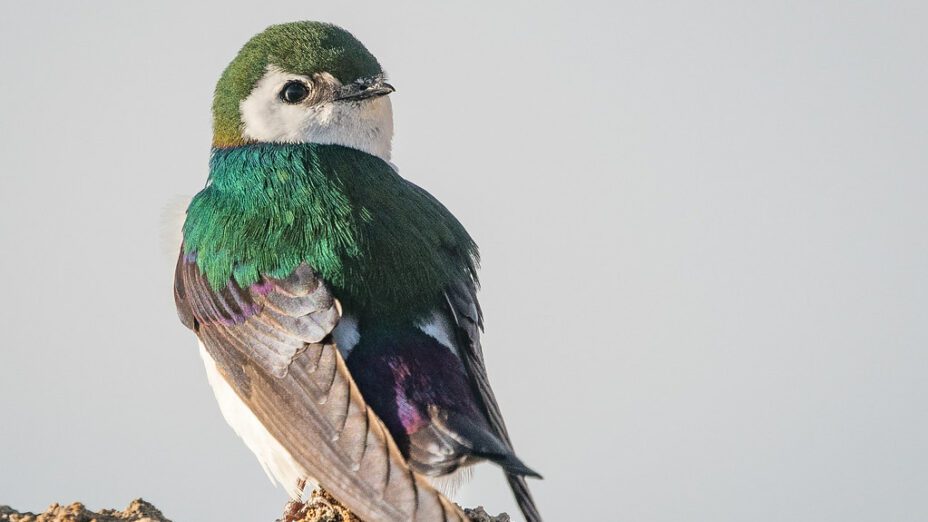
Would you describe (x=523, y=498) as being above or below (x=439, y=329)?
below

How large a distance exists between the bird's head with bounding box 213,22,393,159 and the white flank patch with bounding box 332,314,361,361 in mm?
1235

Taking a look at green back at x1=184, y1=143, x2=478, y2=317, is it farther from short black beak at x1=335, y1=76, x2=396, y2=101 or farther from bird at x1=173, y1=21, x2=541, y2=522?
short black beak at x1=335, y1=76, x2=396, y2=101

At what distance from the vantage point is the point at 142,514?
4938 millimetres

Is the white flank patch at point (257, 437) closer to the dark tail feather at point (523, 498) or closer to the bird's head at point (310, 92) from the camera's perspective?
the dark tail feather at point (523, 498)

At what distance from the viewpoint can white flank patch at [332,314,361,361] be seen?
5.46 m

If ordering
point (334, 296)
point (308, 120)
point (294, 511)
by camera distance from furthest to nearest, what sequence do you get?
point (308, 120)
point (294, 511)
point (334, 296)

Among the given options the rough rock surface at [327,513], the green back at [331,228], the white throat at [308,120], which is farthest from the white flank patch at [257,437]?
the white throat at [308,120]

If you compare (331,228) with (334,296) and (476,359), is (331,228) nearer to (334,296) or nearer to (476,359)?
(334,296)

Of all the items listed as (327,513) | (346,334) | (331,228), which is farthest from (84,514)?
(331,228)

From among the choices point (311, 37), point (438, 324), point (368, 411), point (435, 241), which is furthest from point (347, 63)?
point (368, 411)

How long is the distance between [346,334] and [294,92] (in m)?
1.53

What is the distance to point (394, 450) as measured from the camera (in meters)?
5.06

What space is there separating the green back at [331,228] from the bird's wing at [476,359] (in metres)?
0.08

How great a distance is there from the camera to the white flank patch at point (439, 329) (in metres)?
5.71
